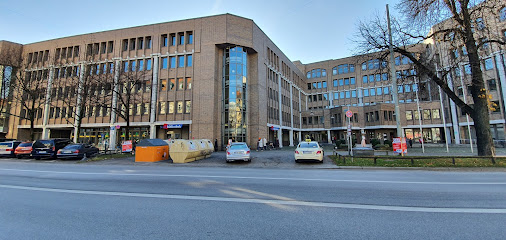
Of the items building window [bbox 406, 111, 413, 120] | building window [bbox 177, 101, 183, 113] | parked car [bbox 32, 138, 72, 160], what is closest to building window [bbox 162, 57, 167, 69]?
building window [bbox 177, 101, 183, 113]

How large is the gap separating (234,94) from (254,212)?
27.9m

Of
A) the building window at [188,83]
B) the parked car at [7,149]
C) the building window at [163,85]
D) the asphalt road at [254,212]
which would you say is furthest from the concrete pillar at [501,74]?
the parked car at [7,149]

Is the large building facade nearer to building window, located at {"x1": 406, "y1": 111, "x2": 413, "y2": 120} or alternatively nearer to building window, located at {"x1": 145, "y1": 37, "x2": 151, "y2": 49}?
building window, located at {"x1": 145, "y1": 37, "x2": 151, "y2": 49}

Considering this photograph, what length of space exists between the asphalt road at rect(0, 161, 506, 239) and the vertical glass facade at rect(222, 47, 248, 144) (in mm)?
23986

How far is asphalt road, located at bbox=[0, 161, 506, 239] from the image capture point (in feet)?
11.1

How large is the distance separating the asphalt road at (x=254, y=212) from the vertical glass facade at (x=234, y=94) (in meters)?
24.0

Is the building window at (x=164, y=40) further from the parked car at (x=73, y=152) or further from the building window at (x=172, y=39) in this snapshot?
the parked car at (x=73, y=152)

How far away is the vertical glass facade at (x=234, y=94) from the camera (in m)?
30.8

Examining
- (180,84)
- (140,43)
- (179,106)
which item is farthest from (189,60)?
(140,43)

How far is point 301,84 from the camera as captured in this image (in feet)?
182

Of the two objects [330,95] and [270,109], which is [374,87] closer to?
[330,95]

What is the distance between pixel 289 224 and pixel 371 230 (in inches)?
49.1

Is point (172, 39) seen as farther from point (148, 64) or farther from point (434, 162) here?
point (434, 162)

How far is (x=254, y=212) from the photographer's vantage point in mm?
4332
